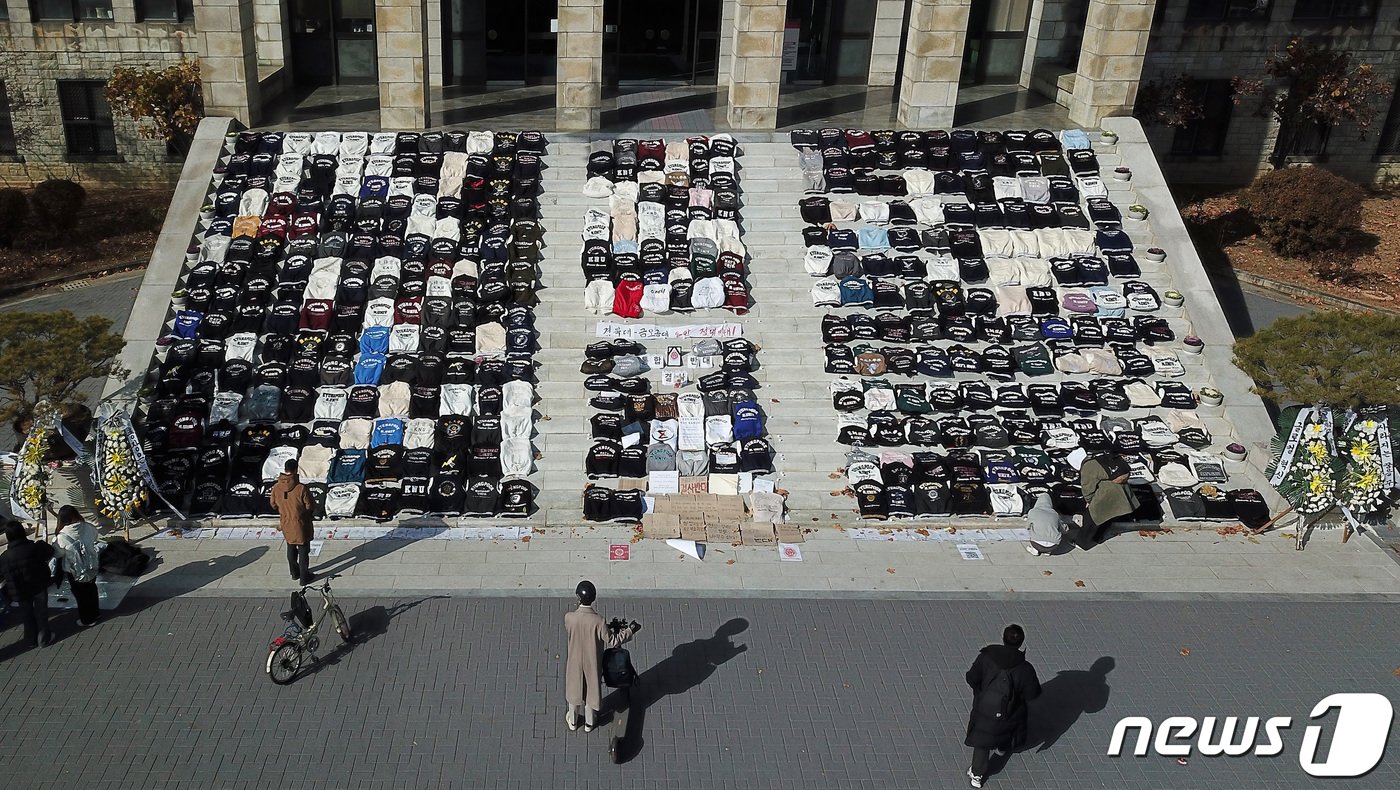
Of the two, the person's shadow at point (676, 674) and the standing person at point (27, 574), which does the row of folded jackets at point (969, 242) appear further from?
the standing person at point (27, 574)

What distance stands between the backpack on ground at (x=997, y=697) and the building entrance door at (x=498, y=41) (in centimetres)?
2597

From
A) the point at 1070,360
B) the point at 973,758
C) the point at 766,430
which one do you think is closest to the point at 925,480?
the point at 766,430

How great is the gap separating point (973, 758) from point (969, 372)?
33.5 ft

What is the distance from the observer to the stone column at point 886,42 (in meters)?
34.2

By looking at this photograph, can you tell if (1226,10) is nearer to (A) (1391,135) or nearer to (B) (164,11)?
(A) (1391,135)

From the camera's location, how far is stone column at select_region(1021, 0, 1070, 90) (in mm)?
34875

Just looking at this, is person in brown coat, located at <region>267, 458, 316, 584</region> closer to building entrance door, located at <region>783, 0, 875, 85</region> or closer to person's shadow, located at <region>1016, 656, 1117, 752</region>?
person's shadow, located at <region>1016, 656, 1117, 752</region>

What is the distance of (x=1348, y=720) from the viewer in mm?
16000

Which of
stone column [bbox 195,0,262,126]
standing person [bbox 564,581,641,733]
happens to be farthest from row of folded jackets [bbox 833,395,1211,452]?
stone column [bbox 195,0,262,126]

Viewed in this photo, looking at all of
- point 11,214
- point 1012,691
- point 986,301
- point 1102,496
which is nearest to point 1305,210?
point 986,301

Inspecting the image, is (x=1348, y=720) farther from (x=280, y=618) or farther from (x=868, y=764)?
(x=280, y=618)

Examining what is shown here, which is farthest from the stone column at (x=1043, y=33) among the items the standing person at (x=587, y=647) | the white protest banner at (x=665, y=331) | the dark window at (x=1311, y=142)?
the standing person at (x=587, y=647)

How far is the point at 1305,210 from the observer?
3111 centimetres

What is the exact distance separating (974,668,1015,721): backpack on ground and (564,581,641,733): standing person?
435cm
